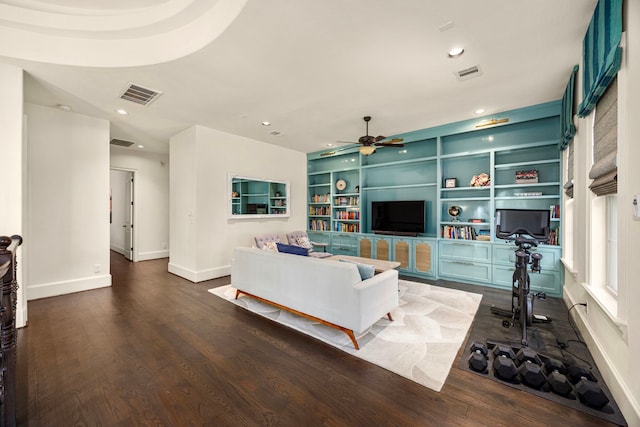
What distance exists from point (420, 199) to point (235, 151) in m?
3.92

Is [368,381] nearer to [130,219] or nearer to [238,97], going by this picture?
[238,97]

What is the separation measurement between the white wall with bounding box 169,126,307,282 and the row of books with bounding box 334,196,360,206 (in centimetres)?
194

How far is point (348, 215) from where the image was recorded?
21.1ft

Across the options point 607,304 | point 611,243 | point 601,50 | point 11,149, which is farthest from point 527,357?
point 11,149

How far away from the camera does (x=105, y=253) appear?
449 cm

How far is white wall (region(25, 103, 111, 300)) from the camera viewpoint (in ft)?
12.7

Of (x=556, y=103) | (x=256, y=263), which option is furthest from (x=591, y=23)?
(x=256, y=263)

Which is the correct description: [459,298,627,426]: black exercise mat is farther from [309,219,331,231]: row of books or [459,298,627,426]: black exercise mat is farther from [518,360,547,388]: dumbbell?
[309,219,331,231]: row of books

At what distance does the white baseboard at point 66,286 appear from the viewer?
3852 millimetres

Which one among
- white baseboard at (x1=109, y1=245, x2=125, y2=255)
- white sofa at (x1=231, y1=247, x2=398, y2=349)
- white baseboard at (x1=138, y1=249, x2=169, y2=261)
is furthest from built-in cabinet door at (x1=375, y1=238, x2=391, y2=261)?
white baseboard at (x1=109, y1=245, x2=125, y2=255)

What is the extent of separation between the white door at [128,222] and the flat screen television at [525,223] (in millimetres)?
7759

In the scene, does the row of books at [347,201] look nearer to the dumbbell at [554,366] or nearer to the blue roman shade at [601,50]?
the blue roman shade at [601,50]

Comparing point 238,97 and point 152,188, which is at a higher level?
point 238,97

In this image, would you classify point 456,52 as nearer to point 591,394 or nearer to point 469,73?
point 469,73
